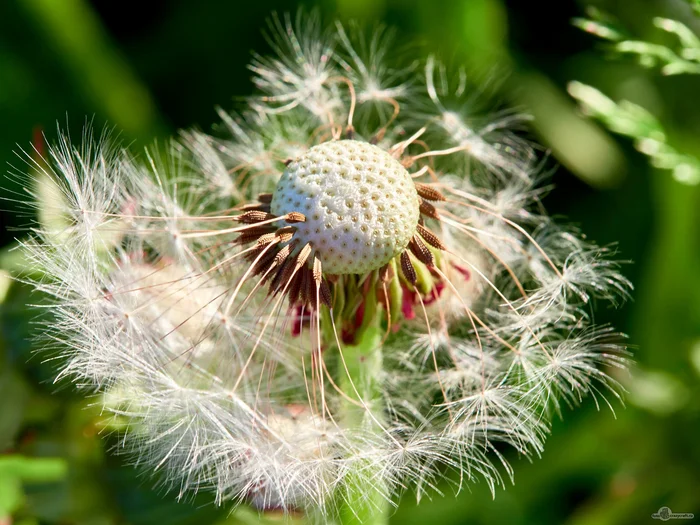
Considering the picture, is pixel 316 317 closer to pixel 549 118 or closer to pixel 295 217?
pixel 295 217

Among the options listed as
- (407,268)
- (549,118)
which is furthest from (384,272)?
(549,118)

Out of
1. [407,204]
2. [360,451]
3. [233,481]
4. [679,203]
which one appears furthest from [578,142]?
[233,481]

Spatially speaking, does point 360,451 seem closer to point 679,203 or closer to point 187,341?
point 187,341

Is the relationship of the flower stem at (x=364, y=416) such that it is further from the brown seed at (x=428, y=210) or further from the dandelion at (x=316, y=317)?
the brown seed at (x=428, y=210)

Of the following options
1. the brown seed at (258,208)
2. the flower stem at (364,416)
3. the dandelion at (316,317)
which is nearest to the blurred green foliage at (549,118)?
the dandelion at (316,317)

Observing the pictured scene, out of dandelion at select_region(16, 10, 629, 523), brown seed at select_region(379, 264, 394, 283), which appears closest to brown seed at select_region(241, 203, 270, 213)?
dandelion at select_region(16, 10, 629, 523)
